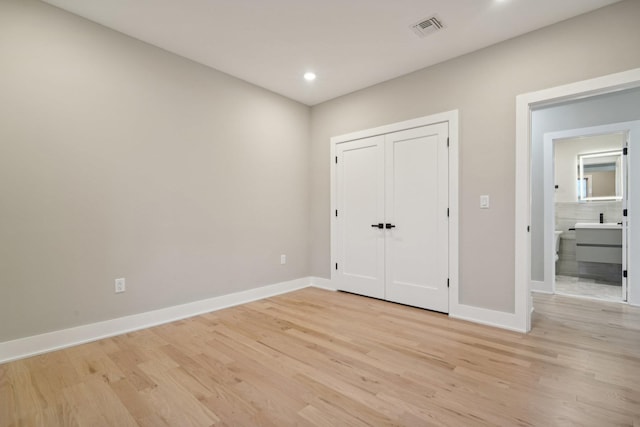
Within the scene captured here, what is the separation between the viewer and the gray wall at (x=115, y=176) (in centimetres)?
221

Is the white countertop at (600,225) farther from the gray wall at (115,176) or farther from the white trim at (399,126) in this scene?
the gray wall at (115,176)

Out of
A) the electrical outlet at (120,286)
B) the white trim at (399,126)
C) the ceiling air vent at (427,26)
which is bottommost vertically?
the electrical outlet at (120,286)

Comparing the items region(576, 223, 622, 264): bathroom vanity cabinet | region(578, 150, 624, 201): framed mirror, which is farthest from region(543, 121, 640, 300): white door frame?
region(578, 150, 624, 201): framed mirror

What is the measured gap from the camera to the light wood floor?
154 centimetres

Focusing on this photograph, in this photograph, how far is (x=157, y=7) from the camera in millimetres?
2361

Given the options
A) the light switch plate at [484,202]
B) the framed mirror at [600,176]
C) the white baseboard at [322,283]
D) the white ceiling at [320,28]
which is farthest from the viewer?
the framed mirror at [600,176]

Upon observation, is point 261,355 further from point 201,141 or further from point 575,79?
point 575,79

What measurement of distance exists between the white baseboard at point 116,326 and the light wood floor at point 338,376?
0.09m

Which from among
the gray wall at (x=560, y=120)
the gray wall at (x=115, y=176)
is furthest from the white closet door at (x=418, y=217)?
the gray wall at (x=560, y=120)

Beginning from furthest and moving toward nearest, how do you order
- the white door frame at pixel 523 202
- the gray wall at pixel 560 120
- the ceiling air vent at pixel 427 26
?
1. the gray wall at pixel 560 120
2. the white door frame at pixel 523 202
3. the ceiling air vent at pixel 427 26

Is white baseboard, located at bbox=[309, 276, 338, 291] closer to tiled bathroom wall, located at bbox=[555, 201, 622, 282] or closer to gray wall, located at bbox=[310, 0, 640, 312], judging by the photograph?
gray wall, located at bbox=[310, 0, 640, 312]

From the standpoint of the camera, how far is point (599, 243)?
464 centimetres

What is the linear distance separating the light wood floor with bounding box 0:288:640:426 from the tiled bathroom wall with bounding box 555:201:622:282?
2449 millimetres

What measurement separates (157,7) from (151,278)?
2.35 meters
